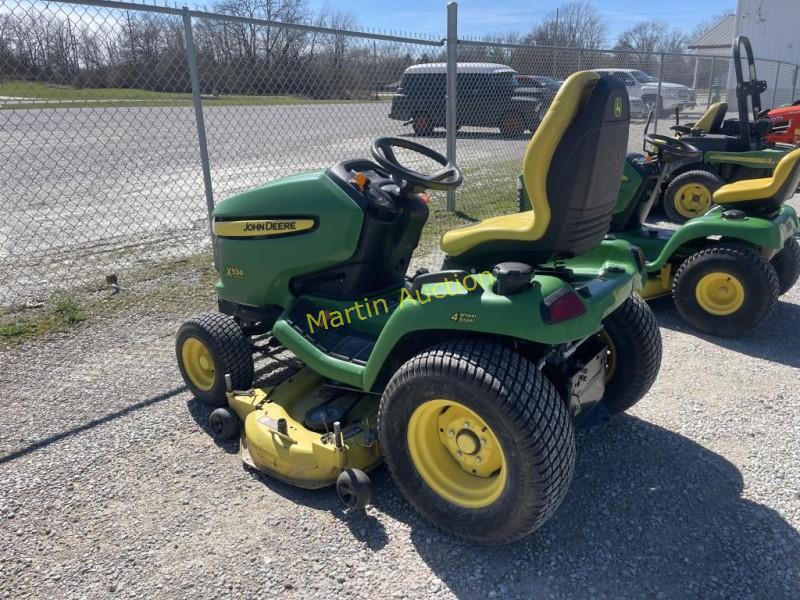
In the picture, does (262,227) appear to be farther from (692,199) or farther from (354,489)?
(692,199)

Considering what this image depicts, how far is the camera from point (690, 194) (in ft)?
23.0

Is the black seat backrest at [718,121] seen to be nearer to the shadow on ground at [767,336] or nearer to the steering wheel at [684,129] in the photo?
the steering wheel at [684,129]

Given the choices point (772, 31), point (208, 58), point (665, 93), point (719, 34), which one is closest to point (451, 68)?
point (208, 58)

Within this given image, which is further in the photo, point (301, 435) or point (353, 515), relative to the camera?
point (301, 435)

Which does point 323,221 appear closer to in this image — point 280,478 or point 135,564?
point 280,478

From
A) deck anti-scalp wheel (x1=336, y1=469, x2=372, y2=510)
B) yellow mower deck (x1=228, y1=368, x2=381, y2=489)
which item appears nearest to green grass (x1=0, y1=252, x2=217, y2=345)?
yellow mower deck (x1=228, y1=368, x2=381, y2=489)

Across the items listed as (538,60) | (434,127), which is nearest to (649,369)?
(538,60)

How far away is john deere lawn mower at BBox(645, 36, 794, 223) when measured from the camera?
6754mm

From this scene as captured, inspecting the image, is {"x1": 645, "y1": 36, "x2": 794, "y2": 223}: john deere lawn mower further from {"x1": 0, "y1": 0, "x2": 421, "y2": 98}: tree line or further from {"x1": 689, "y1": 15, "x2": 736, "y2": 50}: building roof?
{"x1": 689, "y1": 15, "x2": 736, "y2": 50}: building roof

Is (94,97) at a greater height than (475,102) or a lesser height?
lesser

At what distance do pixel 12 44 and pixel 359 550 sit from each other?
3.98 m

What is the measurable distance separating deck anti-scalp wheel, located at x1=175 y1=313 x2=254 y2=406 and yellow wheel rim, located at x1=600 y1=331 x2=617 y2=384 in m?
1.70

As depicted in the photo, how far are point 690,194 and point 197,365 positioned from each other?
595 cm

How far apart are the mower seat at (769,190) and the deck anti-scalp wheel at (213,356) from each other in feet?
11.2
